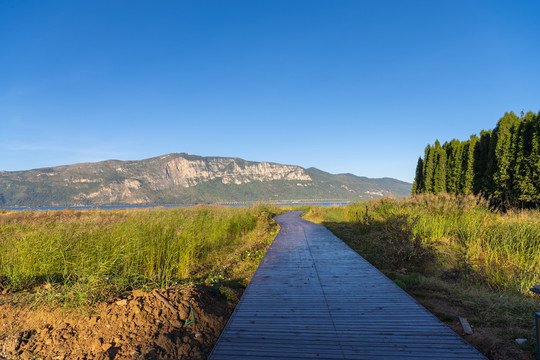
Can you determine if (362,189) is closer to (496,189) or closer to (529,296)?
(496,189)

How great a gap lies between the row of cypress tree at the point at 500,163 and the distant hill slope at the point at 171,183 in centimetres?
4158

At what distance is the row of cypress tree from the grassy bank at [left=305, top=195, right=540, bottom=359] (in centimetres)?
408

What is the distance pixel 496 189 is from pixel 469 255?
51.0 feet

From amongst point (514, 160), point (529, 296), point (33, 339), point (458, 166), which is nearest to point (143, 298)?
point (33, 339)

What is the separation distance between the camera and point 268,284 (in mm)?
4418

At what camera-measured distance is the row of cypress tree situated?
48.4ft

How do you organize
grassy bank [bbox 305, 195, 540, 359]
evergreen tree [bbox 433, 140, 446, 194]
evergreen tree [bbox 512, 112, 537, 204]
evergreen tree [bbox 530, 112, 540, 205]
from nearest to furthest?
grassy bank [bbox 305, 195, 540, 359]
evergreen tree [bbox 530, 112, 540, 205]
evergreen tree [bbox 512, 112, 537, 204]
evergreen tree [bbox 433, 140, 446, 194]

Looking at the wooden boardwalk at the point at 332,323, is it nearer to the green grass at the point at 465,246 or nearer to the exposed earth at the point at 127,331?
the exposed earth at the point at 127,331

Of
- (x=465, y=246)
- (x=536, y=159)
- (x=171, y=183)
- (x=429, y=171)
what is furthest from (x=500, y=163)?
(x=171, y=183)

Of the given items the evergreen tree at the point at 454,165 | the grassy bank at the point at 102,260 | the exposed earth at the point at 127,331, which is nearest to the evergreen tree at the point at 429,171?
the evergreen tree at the point at 454,165

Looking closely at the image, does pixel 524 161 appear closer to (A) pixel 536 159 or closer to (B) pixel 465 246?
(A) pixel 536 159

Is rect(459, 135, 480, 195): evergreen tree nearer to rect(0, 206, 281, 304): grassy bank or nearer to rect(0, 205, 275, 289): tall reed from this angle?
rect(0, 206, 281, 304): grassy bank

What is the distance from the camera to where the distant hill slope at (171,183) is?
258ft

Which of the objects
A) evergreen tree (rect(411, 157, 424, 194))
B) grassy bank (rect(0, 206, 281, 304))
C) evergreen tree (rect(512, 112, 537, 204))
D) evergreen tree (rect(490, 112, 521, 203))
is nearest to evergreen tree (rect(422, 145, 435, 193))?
evergreen tree (rect(411, 157, 424, 194))
